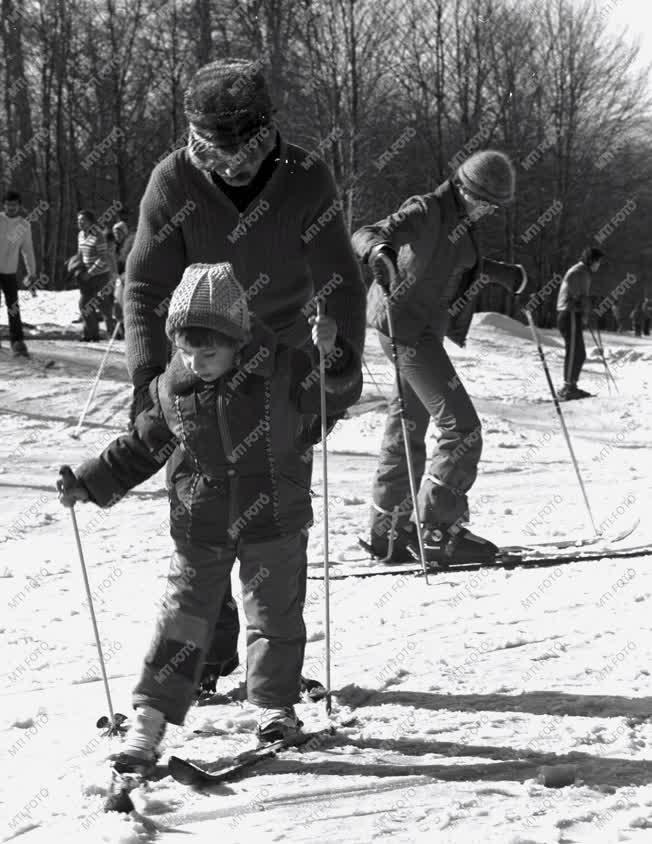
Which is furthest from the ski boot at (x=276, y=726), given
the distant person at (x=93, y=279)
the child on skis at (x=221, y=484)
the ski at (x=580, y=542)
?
the distant person at (x=93, y=279)

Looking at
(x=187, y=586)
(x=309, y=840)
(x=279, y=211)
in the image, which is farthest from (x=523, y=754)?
(x=279, y=211)

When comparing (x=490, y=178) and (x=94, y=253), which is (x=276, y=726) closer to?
(x=490, y=178)

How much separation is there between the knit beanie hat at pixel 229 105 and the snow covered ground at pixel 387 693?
1770 millimetres

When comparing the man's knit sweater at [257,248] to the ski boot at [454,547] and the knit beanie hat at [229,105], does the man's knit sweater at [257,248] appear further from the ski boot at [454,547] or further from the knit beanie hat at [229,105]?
the ski boot at [454,547]

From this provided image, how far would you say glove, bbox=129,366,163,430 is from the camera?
336 centimetres

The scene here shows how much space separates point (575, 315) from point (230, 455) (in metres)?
12.5

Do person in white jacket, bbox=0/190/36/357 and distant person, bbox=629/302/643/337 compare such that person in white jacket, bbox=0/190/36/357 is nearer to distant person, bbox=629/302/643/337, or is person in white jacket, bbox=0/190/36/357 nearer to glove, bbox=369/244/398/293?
glove, bbox=369/244/398/293

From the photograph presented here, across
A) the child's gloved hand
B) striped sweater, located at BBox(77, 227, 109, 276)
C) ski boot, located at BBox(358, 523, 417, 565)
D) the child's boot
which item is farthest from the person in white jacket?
the child's boot

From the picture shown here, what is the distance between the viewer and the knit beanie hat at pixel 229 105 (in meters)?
3.39

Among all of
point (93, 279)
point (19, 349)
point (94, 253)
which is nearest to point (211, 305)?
point (19, 349)

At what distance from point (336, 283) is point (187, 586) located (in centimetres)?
110

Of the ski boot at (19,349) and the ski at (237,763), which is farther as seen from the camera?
the ski boot at (19,349)

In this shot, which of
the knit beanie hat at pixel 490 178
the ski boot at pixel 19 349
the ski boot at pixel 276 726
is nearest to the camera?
the ski boot at pixel 276 726

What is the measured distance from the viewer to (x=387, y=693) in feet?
12.8
